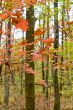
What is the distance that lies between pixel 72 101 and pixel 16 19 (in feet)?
57.0

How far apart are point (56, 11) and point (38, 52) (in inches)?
313

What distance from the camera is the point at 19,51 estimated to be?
2.29 meters

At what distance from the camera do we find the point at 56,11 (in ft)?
32.6

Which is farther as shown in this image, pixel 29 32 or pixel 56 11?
pixel 56 11

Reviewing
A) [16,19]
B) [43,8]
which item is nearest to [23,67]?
[16,19]

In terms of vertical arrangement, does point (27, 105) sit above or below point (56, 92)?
above

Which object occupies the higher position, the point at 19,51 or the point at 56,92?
the point at 19,51

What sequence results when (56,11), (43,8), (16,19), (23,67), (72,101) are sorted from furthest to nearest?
(72,101)
(56,11)
(43,8)
(23,67)
(16,19)

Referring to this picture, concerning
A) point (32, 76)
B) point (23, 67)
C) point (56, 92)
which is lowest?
point (56, 92)

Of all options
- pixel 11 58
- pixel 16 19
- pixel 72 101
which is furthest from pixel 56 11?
pixel 72 101

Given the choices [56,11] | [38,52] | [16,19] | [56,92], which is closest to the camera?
[16,19]

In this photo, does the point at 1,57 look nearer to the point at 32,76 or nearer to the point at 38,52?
the point at 38,52

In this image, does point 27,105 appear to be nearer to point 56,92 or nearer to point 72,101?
point 56,92

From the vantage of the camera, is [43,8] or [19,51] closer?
[19,51]
